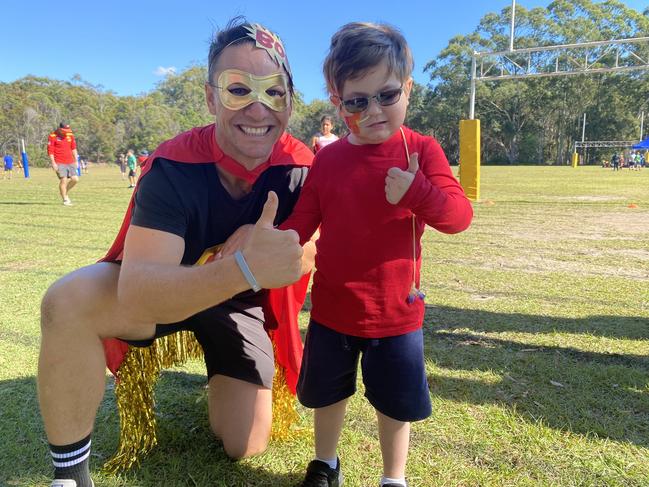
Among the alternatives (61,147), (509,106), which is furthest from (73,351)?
(509,106)

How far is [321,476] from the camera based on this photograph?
1.84 m

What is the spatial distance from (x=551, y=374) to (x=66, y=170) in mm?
10720

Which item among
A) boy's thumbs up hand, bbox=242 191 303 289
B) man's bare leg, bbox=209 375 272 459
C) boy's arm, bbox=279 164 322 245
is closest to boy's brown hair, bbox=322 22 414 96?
boy's arm, bbox=279 164 322 245

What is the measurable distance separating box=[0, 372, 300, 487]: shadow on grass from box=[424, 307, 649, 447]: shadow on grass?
115 cm

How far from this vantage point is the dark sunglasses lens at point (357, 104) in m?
1.64

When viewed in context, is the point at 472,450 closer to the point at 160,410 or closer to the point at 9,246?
the point at 160,410

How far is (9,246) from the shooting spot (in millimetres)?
6215

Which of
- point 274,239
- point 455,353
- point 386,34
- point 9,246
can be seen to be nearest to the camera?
point 274,239

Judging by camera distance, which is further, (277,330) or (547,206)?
(547,206)

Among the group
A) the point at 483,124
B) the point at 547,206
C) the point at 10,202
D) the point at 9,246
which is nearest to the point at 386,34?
the point at 9,246

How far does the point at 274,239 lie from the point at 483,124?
186 feet

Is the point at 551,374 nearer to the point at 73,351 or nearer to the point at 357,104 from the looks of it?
the point at 357,104

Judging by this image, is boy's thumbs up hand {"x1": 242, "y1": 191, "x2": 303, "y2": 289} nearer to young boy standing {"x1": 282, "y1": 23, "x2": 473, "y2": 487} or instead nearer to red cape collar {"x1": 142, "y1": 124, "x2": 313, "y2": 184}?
young boy standing {"x1": 282, "y1": 23, "x2": 473, "y2": 487}

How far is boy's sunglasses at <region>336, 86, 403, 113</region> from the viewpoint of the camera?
1.64 metres
